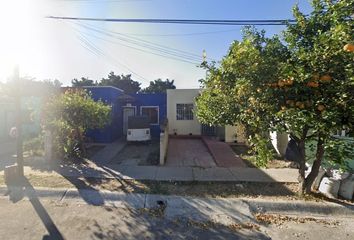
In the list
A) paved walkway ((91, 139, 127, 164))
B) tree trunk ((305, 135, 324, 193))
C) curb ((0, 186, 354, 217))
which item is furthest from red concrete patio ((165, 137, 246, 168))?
curb ((0, 186, 354, 217))

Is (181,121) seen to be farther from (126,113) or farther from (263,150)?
(263,150)

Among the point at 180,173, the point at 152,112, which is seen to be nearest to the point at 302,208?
the point at 180,173

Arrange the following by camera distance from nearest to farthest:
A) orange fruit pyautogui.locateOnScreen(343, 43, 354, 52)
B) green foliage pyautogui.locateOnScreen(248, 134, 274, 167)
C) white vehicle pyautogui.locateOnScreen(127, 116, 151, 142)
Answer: orange fruit pyautogui.locateOnScreen(343, 43, 354, 52)
green foliage pyautogui.locateOnScreen(248, 134, 274, 167)
white vehicle pyautogui.locateOnScreen(127, 116, 151, 142)

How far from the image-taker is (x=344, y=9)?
18.0ft

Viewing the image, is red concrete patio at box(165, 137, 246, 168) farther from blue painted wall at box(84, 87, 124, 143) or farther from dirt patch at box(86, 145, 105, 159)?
blue painted wall at box(84, 87, 124, 143)

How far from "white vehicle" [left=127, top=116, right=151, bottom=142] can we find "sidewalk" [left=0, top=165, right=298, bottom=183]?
5.80 metres

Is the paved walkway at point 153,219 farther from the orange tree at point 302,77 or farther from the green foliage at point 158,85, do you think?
the green foliage at point 158,85

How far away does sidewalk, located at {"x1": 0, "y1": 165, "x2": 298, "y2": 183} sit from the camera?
309 inches

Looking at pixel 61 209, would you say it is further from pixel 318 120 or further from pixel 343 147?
pixel 343 147

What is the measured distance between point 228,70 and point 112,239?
14.0ft

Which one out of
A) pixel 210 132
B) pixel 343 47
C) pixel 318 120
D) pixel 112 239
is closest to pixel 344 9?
pixel 343 47

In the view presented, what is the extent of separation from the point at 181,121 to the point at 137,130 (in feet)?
15.0

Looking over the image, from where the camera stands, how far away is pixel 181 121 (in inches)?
754

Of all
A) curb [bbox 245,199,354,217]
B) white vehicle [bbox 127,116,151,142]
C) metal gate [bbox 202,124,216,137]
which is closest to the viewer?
curb [bbox 245,199,354,217]
